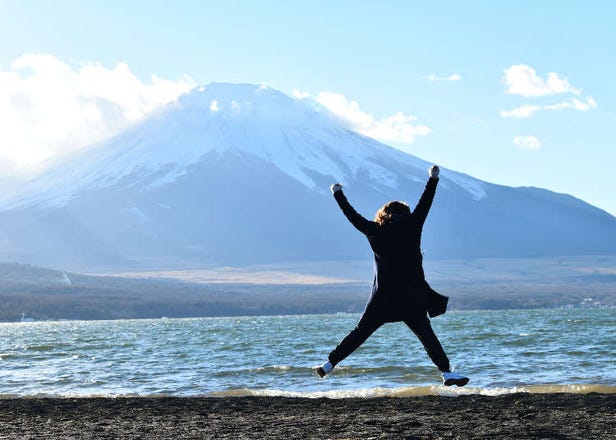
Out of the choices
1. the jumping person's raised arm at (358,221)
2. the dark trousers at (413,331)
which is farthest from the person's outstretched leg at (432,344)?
the jumping person's raised arm at (358,221)

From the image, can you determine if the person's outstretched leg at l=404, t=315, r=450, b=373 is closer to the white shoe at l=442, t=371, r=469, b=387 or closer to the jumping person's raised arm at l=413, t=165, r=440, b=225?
the white shoe at l=442, t=371, r=469, b=387

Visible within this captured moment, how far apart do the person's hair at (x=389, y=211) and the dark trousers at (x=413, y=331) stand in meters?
0.93

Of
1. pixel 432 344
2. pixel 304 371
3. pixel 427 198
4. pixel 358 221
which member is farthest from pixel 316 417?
pixel 304 371

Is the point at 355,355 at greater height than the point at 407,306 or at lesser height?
lesser

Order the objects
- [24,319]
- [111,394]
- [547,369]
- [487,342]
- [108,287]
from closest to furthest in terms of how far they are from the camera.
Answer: [111,394], [547,369], [487,342], [24,319], [108,287]

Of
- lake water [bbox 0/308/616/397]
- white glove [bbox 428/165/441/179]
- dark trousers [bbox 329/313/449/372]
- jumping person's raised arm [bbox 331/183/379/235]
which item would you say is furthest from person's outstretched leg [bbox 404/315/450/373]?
lake water [bbox 0/308/616/397]

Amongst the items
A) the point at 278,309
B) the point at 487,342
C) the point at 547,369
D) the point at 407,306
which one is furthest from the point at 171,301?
the point at 407,306

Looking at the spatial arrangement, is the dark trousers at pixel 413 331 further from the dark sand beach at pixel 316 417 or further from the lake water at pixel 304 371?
the lake water at pixel 304 371

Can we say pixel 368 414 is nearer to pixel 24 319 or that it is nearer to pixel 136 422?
pixel 136 422

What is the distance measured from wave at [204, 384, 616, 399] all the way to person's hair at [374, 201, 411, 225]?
25.7ft

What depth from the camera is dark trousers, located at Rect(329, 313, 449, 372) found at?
10.1 meters

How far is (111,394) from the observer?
18891mm

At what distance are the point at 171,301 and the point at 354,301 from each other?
102 ft

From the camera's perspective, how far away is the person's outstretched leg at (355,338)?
10188mm
